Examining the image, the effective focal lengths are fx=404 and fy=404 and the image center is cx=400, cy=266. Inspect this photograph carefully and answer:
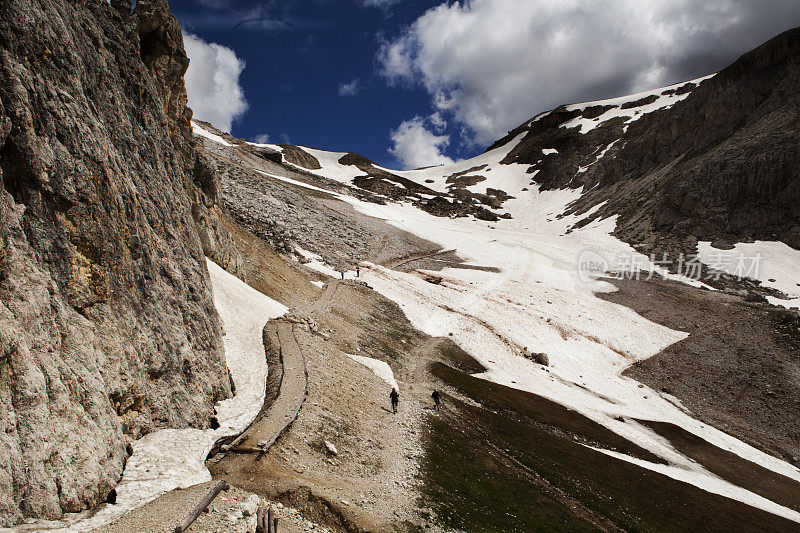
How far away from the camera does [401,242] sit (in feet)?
271

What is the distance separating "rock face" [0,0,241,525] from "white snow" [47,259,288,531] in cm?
50

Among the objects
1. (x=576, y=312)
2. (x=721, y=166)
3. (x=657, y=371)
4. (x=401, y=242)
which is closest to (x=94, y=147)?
(x=657, y=371)

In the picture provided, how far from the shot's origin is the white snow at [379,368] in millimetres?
27344

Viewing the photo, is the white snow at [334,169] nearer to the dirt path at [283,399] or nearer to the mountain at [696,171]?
the mountain at [696,171]

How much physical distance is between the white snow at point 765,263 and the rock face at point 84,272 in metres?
76.3

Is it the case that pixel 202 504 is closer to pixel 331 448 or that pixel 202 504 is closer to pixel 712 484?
pixel 331 448

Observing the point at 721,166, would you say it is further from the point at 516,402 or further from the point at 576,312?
the point at 516,402

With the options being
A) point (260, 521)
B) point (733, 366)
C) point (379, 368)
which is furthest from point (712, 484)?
point (260, 521)

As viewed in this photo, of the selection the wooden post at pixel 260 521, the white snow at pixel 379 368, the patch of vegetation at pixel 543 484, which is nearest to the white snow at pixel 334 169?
the white snow at pixel 379 368

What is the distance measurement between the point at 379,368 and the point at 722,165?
319ft

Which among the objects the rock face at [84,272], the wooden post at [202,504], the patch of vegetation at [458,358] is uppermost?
the rock face at [84,272]

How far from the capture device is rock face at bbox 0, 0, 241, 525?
8953 mm

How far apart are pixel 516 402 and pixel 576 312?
3215 centimetres

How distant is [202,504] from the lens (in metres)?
9.80
